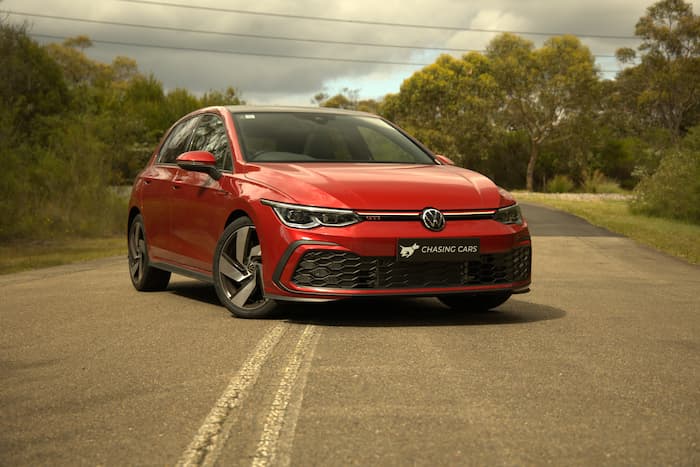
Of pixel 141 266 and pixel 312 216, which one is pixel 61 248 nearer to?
pixel 141 266

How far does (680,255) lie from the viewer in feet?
52.4

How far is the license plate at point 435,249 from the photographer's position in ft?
23.7

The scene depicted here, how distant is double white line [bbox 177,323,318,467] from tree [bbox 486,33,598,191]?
63.5 metres

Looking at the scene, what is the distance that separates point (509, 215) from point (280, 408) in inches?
136

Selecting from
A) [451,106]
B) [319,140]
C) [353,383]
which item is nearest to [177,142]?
[319,140]

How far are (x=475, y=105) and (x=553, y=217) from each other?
1812 inches

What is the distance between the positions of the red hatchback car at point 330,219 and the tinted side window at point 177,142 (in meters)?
0.51

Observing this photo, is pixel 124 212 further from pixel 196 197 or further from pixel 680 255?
pixel 196 197

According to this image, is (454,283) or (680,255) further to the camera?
(680,255)

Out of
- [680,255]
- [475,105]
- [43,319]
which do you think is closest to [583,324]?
[43,319]

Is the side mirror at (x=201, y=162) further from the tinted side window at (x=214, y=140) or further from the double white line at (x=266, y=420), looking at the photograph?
Answer: the double white line at (x=266, y=420)

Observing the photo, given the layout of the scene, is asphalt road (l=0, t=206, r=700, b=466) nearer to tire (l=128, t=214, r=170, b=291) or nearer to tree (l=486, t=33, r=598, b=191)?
tire (l=128, t=214, r=170, b=291)

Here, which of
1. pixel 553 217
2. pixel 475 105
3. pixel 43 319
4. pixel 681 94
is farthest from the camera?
pixel 475 105

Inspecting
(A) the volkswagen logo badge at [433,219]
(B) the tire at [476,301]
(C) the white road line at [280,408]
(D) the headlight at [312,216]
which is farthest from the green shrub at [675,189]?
(C) the white road line at [280,408]
